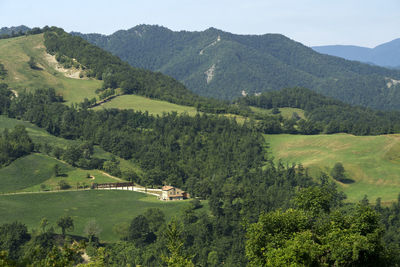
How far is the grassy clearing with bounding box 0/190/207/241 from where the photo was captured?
147000 millimetres

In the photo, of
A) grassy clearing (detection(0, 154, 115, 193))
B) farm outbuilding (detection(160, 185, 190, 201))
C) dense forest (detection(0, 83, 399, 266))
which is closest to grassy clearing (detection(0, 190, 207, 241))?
farm outbuilding (detection(160, 185, 190, 201))

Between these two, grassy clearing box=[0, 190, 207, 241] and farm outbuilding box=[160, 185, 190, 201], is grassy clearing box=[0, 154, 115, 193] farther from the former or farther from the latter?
farm outbuilding box=[160, 185, 190, 201]

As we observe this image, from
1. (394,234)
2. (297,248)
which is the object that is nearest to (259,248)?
(297,248)

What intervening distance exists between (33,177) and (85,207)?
35853 mm

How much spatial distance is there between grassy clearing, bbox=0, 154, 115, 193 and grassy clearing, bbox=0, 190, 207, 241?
1097 centimetres

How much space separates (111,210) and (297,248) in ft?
407

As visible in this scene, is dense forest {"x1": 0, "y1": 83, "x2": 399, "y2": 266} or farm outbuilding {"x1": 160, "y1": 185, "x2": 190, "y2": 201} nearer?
dense forest {"x1": 0, "y1": 83, "x2": 399, "y2": 266}

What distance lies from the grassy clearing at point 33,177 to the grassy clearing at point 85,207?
36.0 feet

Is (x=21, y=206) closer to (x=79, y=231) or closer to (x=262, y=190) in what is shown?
(x=79, y=231)

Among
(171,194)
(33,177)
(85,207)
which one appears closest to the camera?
(85,207)

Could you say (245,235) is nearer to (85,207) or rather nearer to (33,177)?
(85,207)

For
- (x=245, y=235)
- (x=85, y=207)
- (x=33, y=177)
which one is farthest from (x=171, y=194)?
(x=245, y=235)

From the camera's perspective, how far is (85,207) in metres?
164

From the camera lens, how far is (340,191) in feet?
642
